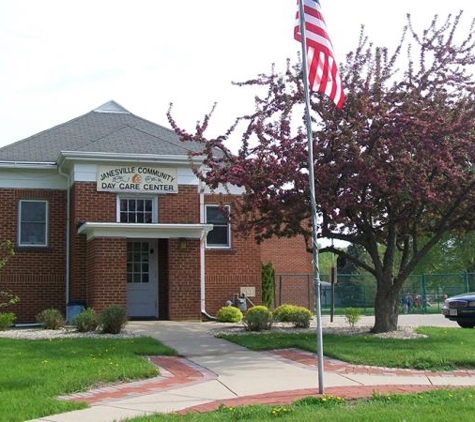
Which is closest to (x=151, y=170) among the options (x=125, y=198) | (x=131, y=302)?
(x=125, y=198)

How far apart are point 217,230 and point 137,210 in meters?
2.70

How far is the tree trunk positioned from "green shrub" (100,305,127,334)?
18.6 ft

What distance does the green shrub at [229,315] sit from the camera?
18.8 metres

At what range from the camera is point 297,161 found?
46.0ft

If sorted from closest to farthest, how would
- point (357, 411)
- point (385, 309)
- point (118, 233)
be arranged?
1. point (357, 411)
2. point (385, 309)
3. point (118, 233)

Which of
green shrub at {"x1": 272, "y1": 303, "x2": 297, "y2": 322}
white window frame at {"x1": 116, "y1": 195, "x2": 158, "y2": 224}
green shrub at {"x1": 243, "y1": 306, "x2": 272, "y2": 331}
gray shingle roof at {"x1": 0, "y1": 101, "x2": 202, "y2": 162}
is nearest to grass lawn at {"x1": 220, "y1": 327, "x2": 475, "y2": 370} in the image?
green shrub at {"x1": 243, "y1": 306, "x2": 272, "y2": 331}

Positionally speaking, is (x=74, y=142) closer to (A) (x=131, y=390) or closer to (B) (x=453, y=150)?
(B) (x=453, y=150)

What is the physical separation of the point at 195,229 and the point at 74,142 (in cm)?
524

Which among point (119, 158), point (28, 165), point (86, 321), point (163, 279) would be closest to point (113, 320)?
point (86, 321)

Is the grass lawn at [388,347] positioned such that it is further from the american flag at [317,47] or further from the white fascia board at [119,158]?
the white fascia board at [119,158]

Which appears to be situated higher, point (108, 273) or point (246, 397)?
point (108, 273)

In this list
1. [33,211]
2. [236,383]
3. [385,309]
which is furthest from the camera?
[33,211]

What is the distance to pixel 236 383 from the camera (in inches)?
368

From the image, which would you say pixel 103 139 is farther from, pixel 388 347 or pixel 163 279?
pixel 388 347
